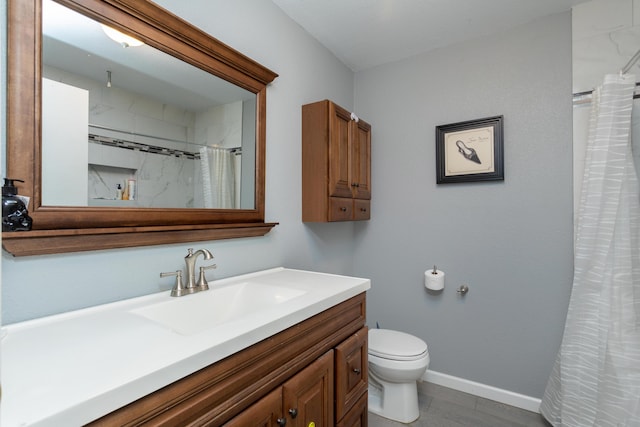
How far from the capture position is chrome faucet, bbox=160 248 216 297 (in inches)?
48.4

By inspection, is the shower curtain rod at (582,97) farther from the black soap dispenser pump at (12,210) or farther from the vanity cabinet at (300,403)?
the black soap dispenser pump at (12,210)

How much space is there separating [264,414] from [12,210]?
0.91 meters

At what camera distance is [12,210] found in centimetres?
85

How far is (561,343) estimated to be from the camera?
1810mm

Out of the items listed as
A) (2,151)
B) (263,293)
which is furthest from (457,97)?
(2,151)

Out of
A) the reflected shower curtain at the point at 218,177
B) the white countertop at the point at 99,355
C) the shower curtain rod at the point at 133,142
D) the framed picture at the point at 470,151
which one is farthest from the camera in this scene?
the framed picture at the point at 470,151

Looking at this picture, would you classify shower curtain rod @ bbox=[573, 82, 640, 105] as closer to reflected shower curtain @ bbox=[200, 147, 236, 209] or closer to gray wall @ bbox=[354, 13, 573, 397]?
gray wall @ bbox=[354, 13, 573, 397]

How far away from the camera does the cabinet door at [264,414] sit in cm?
83

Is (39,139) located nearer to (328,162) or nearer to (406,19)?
(328,162)

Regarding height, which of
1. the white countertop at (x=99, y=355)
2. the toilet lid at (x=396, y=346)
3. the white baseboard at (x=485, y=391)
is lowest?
the white baseboard at (x=485, y=391)

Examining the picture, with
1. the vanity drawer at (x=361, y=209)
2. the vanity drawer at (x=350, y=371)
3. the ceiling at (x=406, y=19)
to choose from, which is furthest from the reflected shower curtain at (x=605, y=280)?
the vanity drawer at (x=361, y=209)

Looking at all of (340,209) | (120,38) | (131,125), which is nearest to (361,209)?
(340,209)

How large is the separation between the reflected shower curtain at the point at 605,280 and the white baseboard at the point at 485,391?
215mm

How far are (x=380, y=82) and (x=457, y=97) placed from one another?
0.64 m
